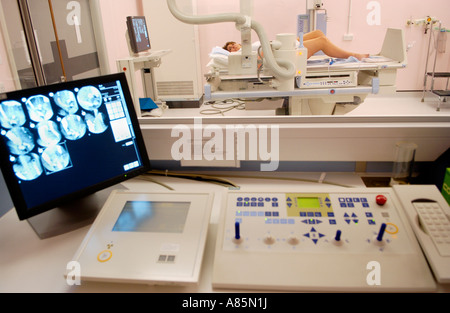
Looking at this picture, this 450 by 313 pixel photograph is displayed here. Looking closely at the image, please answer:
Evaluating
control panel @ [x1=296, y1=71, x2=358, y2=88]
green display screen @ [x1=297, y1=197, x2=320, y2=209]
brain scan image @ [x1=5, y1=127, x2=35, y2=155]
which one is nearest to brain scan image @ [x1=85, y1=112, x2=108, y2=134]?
brain scan image @ [x1=5, y1=127, x2=35, y2=155]

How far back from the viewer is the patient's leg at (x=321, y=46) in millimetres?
2402

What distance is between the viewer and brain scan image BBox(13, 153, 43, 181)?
75 centimetres

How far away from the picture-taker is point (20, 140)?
0.75 m

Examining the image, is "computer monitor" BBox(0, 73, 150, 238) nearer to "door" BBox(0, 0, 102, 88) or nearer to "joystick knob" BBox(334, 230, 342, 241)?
"joystick knob" BBox(334, 230, 342, 241)

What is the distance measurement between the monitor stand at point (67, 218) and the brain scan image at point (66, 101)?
0.26 m

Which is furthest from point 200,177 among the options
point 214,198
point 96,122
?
point 96,122

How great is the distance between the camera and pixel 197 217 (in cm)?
75

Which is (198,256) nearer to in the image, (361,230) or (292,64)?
(361,230)

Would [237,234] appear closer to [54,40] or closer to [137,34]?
[137,34]

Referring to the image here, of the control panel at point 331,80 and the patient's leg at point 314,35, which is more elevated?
the patient's leg at point 314,35

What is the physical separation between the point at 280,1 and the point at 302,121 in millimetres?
3708

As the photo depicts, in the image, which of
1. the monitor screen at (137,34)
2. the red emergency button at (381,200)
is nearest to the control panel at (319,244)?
the red emergency button at (381,200)

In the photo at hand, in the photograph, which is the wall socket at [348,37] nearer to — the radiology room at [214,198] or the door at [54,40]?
the door at [54,40]
